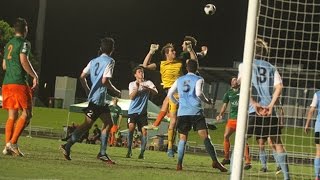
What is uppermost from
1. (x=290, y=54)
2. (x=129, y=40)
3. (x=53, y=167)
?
(x=129, y=40)

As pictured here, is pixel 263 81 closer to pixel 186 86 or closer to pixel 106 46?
pixel 186 86

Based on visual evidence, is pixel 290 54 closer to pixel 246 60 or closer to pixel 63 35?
pixel 246 60

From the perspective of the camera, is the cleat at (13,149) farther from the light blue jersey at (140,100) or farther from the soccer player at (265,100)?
the light blue jersey at (140,100)

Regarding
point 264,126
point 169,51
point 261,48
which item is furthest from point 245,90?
point 169,51

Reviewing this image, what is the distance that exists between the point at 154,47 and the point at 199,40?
4420 cm

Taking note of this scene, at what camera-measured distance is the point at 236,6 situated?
58.2m

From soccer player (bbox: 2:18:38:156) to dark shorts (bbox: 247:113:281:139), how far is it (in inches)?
135

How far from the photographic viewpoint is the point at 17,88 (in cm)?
1138

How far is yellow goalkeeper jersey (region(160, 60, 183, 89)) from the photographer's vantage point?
15.4 m

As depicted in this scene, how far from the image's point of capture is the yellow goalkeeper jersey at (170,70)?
15398 millimetres

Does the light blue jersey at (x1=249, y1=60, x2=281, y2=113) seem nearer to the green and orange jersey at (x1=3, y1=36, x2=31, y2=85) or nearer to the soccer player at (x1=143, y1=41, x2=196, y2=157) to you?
the green and orange jersey at (x1=3, y1=36, x2=31, y2=85)

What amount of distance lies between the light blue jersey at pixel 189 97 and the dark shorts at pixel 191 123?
0.22 feet

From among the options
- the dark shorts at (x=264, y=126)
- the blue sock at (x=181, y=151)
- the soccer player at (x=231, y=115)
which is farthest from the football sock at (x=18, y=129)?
the soccer player at (x=231, y=115)

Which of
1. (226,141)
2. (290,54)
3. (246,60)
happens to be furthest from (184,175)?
(226,141)
